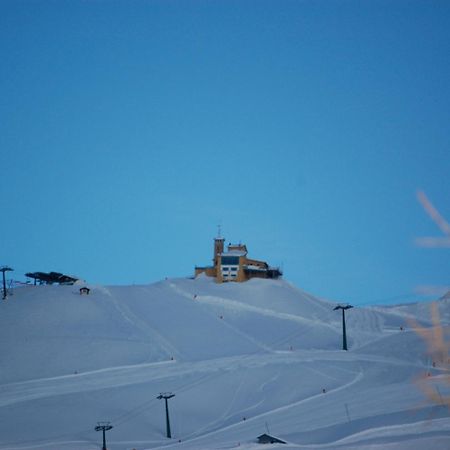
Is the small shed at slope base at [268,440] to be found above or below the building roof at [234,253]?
below

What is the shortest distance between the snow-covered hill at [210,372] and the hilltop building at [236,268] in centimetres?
890

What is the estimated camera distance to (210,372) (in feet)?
154

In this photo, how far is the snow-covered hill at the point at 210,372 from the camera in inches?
1307

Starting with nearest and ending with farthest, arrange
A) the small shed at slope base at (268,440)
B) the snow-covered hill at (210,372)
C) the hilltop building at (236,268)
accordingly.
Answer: the small shed at slope base at (268,440)
the snow-covered hill at (210,372)
the hilltop building at (236,268)

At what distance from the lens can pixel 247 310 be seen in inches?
2709

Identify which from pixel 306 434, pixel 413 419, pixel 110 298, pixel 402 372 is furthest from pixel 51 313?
pixel 413 419

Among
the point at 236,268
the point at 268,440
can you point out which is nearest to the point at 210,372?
the point at 268,440

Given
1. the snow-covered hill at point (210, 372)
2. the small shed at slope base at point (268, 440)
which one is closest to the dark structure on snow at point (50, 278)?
the snow-covered hill at point (210, 372)

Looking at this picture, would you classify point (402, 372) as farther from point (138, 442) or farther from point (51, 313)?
point (51, 313)

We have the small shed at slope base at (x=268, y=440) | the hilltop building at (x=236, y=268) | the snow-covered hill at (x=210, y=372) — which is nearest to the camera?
the small shed at slope base at (x=268, y=440)

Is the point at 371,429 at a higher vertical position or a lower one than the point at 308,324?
lower

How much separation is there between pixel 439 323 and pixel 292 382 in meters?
25.5

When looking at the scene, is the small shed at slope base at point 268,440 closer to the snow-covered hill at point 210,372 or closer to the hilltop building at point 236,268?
the snow-covered hill at point 210,372

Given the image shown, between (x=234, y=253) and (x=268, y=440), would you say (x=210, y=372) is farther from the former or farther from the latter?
(x=234, y=253)
